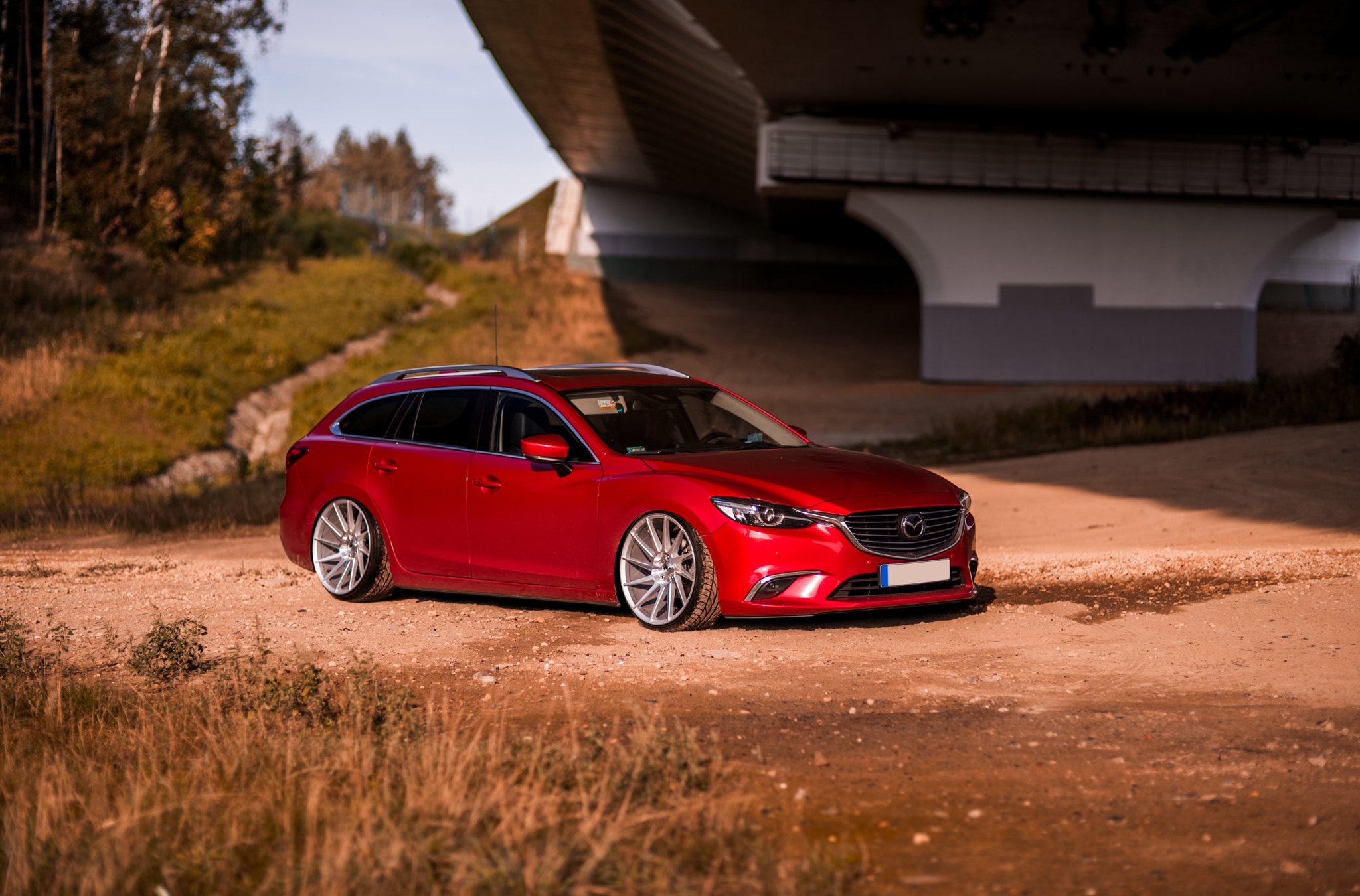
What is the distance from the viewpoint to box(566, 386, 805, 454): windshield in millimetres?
8523

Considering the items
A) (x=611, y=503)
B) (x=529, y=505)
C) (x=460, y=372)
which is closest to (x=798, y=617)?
(x=611, y=503)

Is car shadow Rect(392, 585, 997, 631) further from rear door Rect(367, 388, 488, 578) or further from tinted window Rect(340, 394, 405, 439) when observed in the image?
tinted window Rect(340, 394, 405, 439)

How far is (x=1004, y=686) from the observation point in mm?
6414

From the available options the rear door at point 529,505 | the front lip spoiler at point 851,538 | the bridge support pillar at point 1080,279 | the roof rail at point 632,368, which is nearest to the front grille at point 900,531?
the front lip spoiler at point 851,538

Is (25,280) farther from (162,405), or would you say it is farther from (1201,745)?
(1201,745)

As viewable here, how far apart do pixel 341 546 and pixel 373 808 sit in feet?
17.2

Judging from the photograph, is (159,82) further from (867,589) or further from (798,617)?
(867,589)

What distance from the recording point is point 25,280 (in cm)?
3409

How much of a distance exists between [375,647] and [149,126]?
125 ft

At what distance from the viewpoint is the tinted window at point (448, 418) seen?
8938 mm

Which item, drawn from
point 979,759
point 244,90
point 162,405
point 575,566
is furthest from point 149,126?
point 979,759

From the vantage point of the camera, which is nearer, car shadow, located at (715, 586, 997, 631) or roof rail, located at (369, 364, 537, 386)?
car shadow, located at (715, 586, 997, 631)

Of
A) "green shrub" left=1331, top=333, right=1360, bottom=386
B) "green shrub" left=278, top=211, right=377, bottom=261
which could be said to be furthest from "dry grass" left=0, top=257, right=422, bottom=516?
"green shrub" left=1331, top=333, right=1360, bottom=386

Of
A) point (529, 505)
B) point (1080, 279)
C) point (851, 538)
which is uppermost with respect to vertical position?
point (1080, 279)
